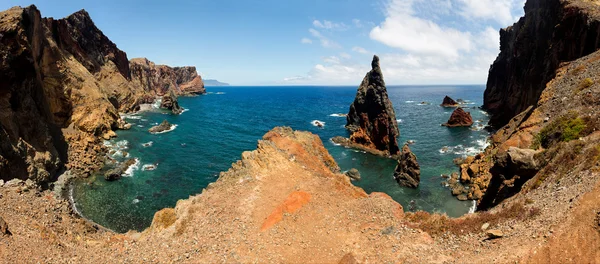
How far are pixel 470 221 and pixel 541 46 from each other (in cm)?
6929

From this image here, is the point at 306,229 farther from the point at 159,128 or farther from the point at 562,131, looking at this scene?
the point at 159,128

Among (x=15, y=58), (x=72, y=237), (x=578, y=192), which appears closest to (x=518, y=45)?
(x=578, y=192)

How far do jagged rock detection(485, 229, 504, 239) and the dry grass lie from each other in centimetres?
106

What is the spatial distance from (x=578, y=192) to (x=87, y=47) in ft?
400

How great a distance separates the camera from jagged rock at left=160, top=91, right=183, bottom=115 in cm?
11556

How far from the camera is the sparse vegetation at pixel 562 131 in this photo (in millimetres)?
24439

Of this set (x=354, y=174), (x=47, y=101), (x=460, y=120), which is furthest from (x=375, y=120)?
(x=47, y=101)

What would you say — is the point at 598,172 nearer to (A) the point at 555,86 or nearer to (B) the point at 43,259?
(A) the point at 555,86

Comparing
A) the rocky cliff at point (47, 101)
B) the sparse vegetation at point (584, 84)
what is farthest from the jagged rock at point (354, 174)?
the rocky cliff at point (47, 101)

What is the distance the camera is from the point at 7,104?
3950cm

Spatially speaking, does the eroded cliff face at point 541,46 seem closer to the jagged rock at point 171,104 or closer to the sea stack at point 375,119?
the sea stack at point 375,119

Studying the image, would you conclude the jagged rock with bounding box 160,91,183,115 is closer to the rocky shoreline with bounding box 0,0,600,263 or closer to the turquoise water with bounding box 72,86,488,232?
the turquoise water with bounding box 72,86,488,232

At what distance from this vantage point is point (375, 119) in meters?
67.8

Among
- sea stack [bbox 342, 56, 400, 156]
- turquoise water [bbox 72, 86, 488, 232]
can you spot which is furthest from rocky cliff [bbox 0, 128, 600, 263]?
sea stack [bbox 342, 56, 400, 156]
